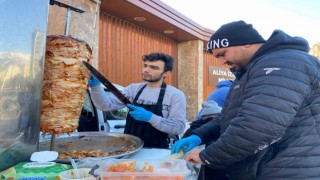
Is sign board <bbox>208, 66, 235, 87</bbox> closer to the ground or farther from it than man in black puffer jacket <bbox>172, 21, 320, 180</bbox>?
farther from it

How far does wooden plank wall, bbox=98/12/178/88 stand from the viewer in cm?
657

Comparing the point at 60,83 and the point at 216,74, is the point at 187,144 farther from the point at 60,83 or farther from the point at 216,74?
the point at 216,74

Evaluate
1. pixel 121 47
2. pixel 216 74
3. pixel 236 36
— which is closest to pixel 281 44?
pixel 236 36

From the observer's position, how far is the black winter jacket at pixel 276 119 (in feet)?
4.20

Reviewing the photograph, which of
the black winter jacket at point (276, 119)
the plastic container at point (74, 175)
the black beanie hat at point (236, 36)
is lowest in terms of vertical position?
the plastic container at point (74, 175)

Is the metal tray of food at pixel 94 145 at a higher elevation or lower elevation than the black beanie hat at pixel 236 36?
lower

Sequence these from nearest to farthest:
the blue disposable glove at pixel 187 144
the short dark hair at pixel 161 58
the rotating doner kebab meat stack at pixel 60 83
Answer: the rotating doner kebab meat stack at pixel 60 83 → the blue disposable glove at pixel 187 144 → the short dark hair at pixel 161 58

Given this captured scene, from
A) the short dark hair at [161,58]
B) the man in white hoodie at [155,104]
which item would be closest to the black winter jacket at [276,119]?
the man in white hoodie at [155,104]

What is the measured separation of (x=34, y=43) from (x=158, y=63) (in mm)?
1629

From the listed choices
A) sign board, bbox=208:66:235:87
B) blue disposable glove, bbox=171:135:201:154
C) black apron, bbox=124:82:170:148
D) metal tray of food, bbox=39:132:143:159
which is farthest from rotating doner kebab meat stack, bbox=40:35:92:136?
sign board, bbox=208:66:235:87

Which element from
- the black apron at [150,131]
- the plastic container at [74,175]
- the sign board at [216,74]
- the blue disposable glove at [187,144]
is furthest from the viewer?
the sign board at [216,74]

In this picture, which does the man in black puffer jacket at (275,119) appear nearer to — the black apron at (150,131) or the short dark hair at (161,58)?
the black apron at (150,131)

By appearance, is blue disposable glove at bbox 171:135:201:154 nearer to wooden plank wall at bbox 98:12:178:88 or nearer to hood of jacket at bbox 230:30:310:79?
hood of jacket at bbox 230:30:310:79

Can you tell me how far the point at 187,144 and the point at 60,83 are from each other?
978 millimetres
